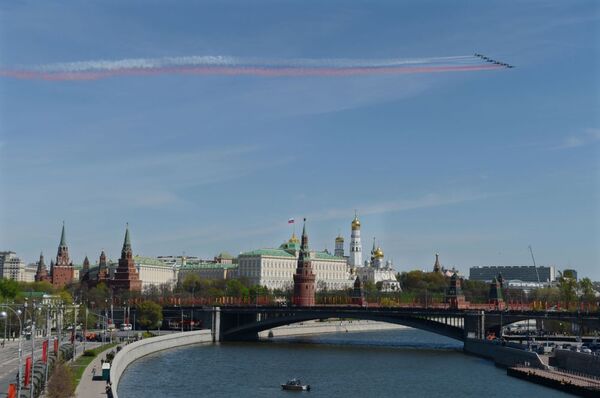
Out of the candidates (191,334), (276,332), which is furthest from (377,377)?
(276,332)

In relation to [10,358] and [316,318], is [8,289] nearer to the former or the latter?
[316,318]

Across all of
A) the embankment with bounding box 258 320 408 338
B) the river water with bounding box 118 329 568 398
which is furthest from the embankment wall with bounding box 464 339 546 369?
the embankment with bounding box 258 320 408 338

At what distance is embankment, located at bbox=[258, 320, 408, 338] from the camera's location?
440 feet

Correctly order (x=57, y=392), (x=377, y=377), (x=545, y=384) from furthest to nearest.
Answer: (x=377, y=377), (x=545, y=384), (x=57, y=392)

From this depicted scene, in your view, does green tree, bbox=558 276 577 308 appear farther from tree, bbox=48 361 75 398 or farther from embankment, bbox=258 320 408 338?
tree, bbox=48 361 75 398

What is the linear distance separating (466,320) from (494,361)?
1820 cm

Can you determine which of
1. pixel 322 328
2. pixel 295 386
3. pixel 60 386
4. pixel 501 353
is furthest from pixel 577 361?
pixel 322 328

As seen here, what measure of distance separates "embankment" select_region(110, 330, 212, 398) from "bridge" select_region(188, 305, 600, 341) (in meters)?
4.30

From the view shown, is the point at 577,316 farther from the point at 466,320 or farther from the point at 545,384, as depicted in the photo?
the point at 545,384

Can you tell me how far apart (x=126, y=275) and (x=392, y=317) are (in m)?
75.6

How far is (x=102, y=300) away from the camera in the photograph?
157 m

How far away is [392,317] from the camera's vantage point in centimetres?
11381

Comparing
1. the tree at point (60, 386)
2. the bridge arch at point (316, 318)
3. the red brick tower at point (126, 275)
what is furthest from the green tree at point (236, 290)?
the tree at point (60, 386)

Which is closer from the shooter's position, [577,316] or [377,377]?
[377,377]
